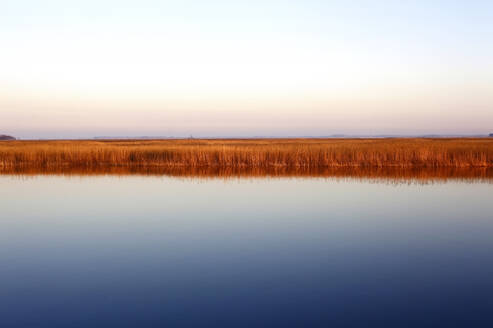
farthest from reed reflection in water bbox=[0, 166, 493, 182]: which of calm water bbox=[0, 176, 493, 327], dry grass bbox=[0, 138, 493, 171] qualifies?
calm water bbox=[0, 176, 493, 327]

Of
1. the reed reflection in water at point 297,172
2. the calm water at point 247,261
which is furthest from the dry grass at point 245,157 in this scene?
the calm water at point 247,261

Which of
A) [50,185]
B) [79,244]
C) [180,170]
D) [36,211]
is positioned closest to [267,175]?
[180,170]

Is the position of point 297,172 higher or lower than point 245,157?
lower

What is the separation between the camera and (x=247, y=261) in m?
5.41

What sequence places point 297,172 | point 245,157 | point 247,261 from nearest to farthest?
point 247,261 → point 297,172 → point 245,157

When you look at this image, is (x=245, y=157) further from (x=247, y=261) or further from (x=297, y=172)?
(x=247, y=261)

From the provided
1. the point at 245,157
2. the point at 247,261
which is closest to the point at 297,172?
the point at 245,157

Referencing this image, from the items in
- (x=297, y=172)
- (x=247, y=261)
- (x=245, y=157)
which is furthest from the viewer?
(x=245, y=157)

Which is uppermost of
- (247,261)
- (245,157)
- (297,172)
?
(245,157)

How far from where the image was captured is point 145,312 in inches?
156

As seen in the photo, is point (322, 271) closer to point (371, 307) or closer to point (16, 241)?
point (371, 307)

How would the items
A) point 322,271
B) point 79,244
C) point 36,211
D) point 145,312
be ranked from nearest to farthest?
point 145,312, point 322,271, point 79,244, point 36,211

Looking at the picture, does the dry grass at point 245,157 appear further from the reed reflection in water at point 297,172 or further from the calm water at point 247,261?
the calm water at point 247,261

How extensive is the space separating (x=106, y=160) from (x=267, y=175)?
8.80 m
